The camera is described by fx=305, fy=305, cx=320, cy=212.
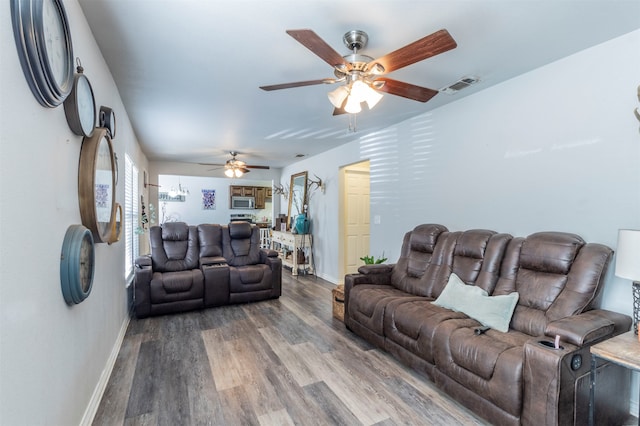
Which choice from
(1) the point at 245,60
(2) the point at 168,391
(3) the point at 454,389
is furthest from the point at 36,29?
(3) the point at 454,389

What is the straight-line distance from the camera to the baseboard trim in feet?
6.14

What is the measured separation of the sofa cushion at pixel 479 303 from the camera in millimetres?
2285

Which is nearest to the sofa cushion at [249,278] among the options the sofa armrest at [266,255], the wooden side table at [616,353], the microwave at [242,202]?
the sofa armrest at [266,255]

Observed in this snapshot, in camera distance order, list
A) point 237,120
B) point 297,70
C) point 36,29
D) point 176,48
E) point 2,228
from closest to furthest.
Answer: point 2,228 → point 36,29 → point 176,48 → point 297,70 → point 237,120

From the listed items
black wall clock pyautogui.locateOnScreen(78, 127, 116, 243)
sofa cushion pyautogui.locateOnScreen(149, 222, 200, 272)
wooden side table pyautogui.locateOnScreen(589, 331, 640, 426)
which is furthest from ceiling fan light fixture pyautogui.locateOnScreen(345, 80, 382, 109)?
sofa cushion pyautogui.locateOnScreen(149, 222, 200, 272)

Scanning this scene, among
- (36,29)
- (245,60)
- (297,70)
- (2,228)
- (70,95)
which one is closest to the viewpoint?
(2,228)

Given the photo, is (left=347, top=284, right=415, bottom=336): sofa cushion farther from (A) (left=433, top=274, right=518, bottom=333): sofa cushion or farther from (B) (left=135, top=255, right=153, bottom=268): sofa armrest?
(B) (left=135, top=255, right=153, bottom=268): sofa armrest

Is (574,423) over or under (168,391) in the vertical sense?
over

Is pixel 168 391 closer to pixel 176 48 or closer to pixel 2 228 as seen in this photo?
pixel 2 228

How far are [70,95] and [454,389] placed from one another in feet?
9.55

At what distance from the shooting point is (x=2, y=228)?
98cm

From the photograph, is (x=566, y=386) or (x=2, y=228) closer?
(x=2, y=228)

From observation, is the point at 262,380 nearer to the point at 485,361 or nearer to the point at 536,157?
the point at 485,361

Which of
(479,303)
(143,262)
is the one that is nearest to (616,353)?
(479,303)
